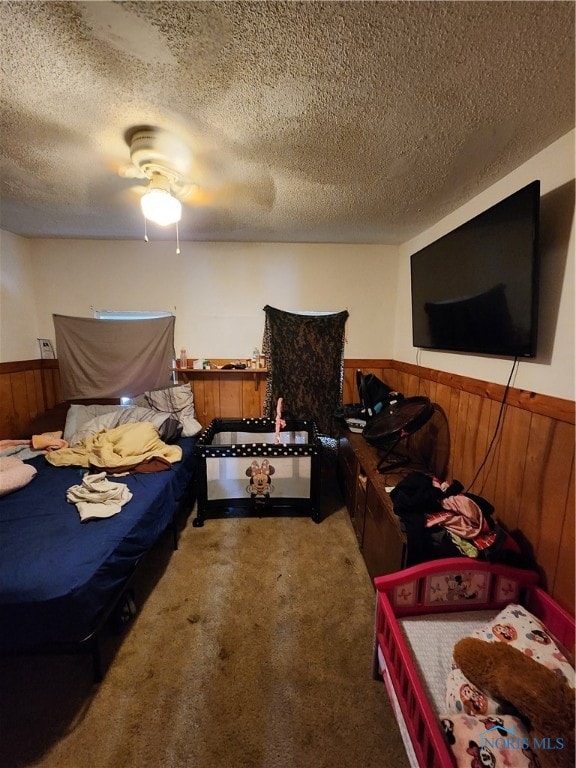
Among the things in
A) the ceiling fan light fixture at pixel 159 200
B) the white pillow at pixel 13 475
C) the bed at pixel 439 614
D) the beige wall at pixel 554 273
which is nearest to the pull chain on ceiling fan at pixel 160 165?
the ceiling fan light fixture at pixel 159 200

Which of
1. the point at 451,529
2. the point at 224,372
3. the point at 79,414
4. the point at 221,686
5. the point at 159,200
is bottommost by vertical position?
the point at 221,686

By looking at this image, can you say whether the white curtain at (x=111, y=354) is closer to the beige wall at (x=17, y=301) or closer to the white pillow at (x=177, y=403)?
the white pillow at (x=177, y=403)

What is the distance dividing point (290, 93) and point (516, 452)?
183 centimetres

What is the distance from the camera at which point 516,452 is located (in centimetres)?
146

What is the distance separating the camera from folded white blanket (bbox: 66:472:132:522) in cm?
162

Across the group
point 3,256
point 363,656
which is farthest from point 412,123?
point 3,256

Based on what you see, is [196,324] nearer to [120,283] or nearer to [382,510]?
[120,283]

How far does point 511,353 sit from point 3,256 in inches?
157

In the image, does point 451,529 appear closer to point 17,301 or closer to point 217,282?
point 217,282

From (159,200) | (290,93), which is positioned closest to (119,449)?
(159,200)

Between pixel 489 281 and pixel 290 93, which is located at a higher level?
pixel 290 93

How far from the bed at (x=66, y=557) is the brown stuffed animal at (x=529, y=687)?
1.44 m

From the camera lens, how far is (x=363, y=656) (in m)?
1.44

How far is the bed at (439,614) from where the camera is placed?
3.53 feet
